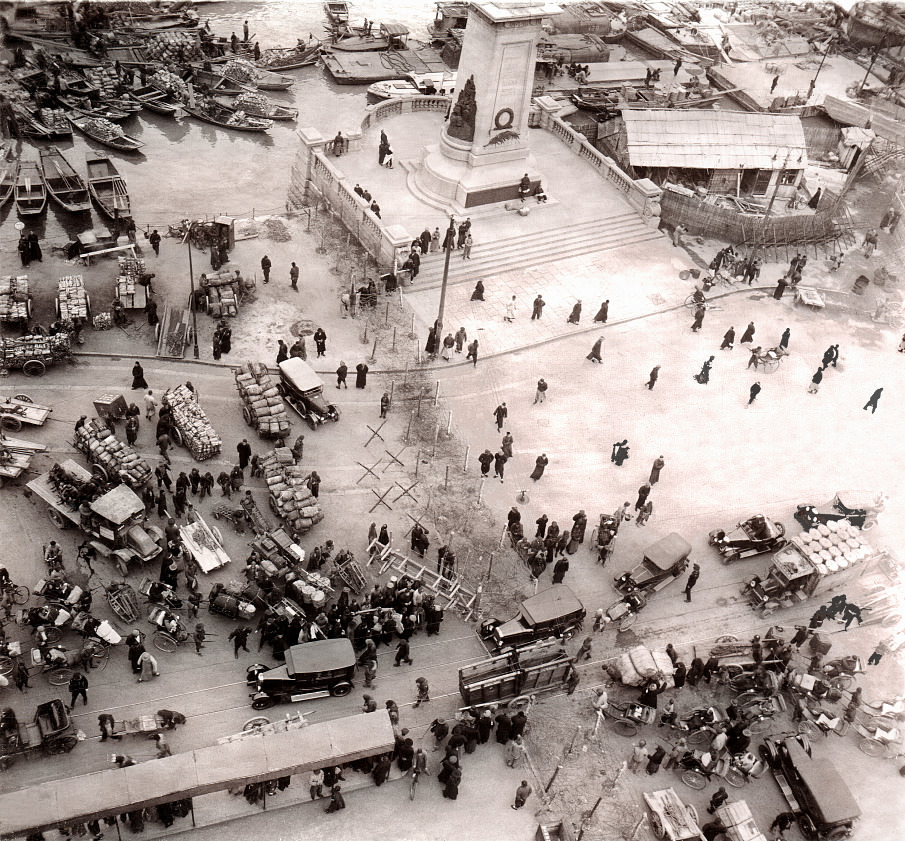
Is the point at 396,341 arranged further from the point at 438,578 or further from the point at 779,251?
the point at 779,251

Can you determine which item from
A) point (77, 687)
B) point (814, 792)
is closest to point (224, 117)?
point (77, 687)

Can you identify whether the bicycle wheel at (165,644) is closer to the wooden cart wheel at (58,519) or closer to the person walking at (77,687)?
the person walking at (77,687)

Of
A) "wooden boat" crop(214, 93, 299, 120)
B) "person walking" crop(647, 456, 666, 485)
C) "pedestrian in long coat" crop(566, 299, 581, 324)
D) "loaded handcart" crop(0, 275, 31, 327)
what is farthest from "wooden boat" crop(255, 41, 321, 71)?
"person walking" crop(647, 456, 666, 485)

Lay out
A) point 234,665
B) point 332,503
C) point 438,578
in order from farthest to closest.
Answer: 1. point 332,503
2. point 438,578
3. point 234,665

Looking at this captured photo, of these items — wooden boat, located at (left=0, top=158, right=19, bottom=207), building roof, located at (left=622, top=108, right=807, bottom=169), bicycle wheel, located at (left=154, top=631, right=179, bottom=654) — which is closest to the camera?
bicycle wheel, located at (left=154, top=631, right=179, bottom=654)

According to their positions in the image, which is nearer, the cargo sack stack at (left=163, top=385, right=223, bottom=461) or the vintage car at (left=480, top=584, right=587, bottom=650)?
the vintage car at (left=480, top=584, right=587, bottom=650)

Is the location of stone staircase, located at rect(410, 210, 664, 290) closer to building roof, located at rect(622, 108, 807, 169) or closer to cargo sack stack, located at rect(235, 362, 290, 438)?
building roof, located at rect(622, 108, 807, 169)

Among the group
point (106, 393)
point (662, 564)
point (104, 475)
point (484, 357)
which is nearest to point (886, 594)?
point (662, 564)
